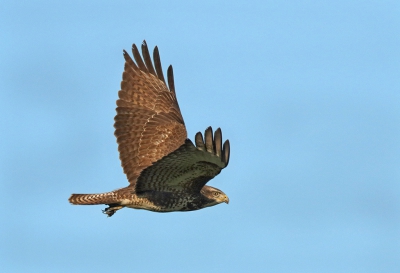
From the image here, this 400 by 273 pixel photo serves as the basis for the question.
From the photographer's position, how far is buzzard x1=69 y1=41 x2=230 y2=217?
42.9ft

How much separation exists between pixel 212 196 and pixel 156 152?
1.37 m

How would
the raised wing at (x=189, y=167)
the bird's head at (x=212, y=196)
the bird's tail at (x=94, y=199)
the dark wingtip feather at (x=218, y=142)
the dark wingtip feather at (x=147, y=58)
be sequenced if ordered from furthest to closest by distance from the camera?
the dark wingtip feather at (x=147, y=58) < the bird's head at (x=212, y=196) < the bird's tail at (x=94, y=199) < the raised wing at (x=189, y=167) < the dark wingtip feather at (x=218, y=142)

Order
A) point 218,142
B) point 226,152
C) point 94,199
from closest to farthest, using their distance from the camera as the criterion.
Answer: point 218,142
point 226,152
point 94,199

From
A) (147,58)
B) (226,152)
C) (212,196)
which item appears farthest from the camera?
(147,58)

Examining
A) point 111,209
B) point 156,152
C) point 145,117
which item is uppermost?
point 145,117

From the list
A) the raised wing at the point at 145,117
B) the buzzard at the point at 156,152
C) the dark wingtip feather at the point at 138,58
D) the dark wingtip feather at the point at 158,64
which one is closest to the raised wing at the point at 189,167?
the buzzard at the point at 156,152

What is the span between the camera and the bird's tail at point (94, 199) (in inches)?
567

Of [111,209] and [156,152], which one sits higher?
[156,152]

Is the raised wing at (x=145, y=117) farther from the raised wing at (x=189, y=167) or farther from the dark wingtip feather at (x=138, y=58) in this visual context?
the raised wing at (x=189, y=167)

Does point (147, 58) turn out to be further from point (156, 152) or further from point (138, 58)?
point (156, 152)

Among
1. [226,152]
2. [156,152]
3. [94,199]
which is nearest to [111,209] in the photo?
[94,199]

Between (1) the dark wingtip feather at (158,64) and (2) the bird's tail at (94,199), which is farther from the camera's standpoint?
(1) the dark wingtip feather at (158,64)

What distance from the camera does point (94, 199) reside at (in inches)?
570

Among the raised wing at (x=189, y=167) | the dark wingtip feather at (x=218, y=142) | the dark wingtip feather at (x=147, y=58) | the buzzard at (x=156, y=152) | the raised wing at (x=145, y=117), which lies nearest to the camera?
the dark wingtip feather at (x=218, y=142)
